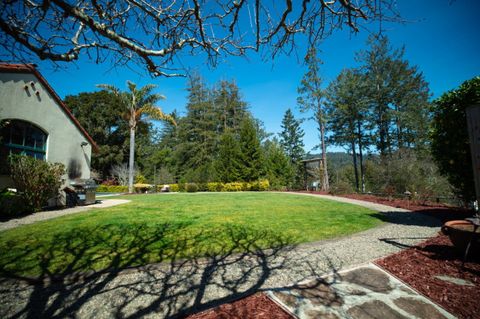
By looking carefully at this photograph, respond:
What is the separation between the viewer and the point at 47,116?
35.1 feet

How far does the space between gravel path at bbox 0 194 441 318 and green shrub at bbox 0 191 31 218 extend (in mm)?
7496

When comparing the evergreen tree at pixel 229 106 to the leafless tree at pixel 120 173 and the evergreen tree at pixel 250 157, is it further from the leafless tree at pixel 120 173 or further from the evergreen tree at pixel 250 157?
the leafless tree at pixel 120 173

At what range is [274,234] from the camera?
525 cm

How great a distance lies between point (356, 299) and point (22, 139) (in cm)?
1438

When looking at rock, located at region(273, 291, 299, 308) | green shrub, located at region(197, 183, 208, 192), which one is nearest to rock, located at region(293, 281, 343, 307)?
rock, located at region(273, 291, 299, 308)

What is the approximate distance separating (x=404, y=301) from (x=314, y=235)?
2.77m

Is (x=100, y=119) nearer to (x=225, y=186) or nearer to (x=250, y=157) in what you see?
(x=225, y=186)

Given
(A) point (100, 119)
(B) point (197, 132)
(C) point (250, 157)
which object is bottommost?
(C) point (250, 157)

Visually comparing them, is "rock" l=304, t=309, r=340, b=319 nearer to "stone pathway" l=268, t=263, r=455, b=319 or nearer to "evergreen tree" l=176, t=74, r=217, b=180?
"stone pathway" l=268, t=263, r=455, b=319

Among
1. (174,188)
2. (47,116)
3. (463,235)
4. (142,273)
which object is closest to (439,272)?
(463,235)

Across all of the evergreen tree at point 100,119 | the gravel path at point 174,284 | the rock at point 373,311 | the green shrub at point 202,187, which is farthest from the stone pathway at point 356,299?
the evergreen tree at point 100,119

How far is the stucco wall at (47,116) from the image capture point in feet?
30.0

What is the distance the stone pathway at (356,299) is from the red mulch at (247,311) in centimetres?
12

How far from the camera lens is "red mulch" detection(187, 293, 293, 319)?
208cm
